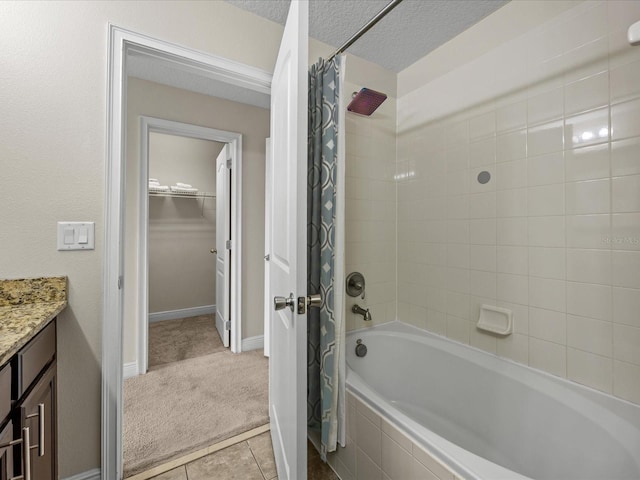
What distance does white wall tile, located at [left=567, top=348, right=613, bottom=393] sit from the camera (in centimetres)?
121

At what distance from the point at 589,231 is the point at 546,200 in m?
0.22

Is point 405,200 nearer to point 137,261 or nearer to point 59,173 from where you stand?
point 59,173

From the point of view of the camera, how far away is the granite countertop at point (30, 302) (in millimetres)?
878

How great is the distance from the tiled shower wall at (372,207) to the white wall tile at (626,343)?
1211 millimetres

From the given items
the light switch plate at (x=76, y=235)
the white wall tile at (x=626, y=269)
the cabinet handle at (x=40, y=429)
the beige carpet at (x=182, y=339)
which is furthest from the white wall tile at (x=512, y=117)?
the beige carpet at (x=182, y=339)

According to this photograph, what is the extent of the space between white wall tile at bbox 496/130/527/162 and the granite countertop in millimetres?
2128

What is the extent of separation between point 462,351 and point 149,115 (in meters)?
2.88

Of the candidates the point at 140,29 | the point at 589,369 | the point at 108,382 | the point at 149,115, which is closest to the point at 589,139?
the point at 589,369

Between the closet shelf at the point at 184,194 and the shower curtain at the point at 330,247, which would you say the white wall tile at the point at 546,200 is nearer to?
the shower curtain at the point at 330,247

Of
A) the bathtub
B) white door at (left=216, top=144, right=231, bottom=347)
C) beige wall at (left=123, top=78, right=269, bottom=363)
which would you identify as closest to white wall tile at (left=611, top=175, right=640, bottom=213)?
the bathtub

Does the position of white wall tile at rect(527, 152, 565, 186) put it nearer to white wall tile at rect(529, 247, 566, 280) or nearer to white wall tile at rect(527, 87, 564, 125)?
white wall tile at rect(527, 87, 564, 125)

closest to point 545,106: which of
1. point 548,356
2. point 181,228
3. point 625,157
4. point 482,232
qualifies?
point 625,157

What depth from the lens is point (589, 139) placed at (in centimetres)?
126

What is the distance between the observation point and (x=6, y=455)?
0.69m
